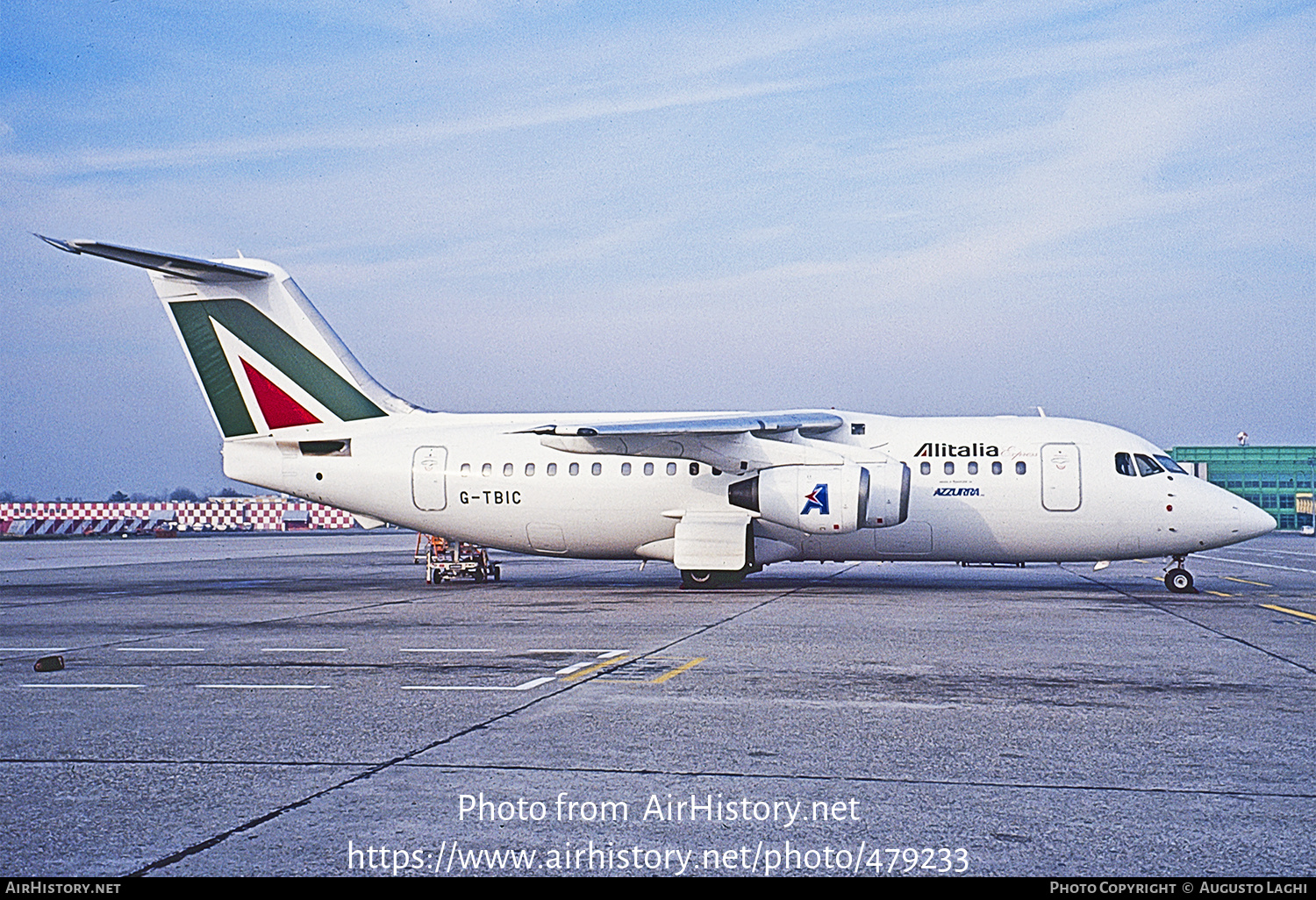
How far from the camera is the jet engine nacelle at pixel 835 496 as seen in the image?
67.6ft

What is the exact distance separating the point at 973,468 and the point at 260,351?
14.8m

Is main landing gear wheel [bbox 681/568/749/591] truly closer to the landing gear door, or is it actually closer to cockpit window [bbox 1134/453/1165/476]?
the landing gear door

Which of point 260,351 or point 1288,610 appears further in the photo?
point 260,351

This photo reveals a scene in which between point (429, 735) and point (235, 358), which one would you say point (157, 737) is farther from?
point (235, 358)

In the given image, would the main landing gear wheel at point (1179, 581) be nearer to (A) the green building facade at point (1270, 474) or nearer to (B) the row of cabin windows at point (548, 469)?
(B) the row of cabin windows at point (548, 469)

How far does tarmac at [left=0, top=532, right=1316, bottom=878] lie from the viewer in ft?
16.9

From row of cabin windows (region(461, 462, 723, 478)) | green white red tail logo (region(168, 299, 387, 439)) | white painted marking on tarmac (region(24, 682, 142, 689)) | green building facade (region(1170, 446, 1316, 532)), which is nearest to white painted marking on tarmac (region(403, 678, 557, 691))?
white painted marking on tarmac (region(24, 682, 142, 689))

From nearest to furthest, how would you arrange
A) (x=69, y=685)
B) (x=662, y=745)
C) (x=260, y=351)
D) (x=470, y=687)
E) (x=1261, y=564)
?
1. (x=662, y=745)
2. (x=470, y=687)
3. (x=69, y=685)
4. (x=260, y=351)
5. (x=1261, y=564)

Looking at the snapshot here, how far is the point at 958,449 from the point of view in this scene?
21.9m

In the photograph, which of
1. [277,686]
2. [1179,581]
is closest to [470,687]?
[277,686]

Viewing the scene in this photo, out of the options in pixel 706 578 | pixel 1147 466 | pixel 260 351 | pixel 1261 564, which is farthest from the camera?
pixel 1261 564

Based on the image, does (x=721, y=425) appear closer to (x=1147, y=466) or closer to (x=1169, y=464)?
(x=1147, y=466)

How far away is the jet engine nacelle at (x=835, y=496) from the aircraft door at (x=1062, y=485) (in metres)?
2.68

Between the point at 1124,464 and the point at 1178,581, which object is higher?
the point at 1124,464
